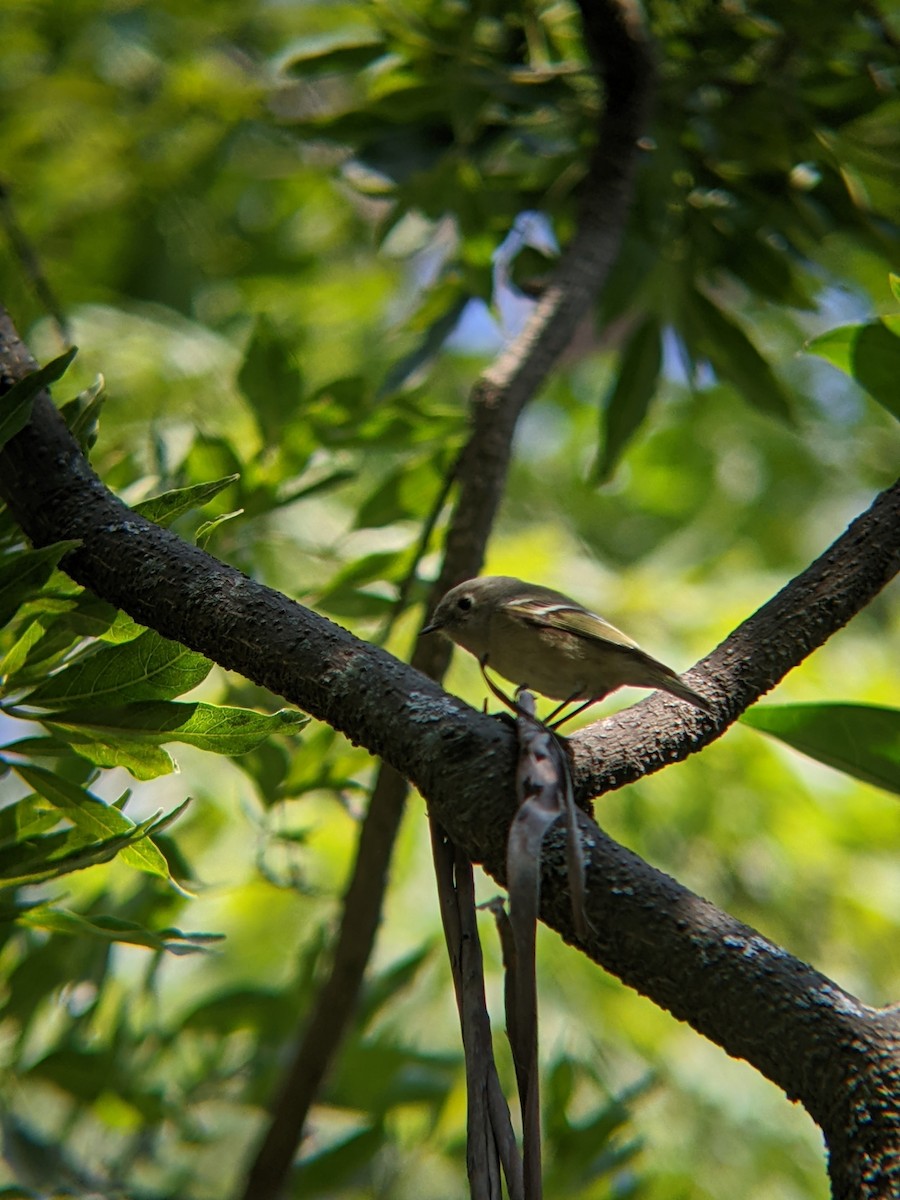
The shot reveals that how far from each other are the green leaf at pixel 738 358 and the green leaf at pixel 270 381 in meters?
0.73

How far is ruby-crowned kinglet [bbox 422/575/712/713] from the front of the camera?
1.38 meters

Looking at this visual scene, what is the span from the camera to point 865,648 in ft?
12.7

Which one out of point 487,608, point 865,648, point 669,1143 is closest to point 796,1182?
point 669,1143

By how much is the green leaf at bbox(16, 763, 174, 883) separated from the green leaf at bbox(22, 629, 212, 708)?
9cm

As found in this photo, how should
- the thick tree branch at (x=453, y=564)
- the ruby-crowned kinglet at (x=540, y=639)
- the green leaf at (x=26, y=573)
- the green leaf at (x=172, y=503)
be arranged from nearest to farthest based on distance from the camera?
the green leaf at (x=26, y=573) → the green leaf at (x=172, y=503) → the ruby-crowned kinglet at (x=540, y=639) → the thick tree branch at (x=453, y=564)

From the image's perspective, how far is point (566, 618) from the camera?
4.67 feet

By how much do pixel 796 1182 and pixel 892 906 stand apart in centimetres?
74

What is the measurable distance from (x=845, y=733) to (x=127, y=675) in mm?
703

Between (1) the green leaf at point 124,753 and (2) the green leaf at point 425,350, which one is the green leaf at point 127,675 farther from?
(2) the green leaf at point 425,350

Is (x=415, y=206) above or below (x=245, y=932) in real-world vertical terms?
above

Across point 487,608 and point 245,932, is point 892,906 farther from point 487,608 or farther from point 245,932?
point 487,608

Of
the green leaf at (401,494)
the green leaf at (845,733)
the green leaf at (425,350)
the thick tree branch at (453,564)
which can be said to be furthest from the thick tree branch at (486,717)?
the green leaf at (425,350)

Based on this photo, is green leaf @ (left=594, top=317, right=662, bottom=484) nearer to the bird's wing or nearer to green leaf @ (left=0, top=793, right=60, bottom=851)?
the bird's wing

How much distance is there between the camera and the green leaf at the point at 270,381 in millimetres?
1710
